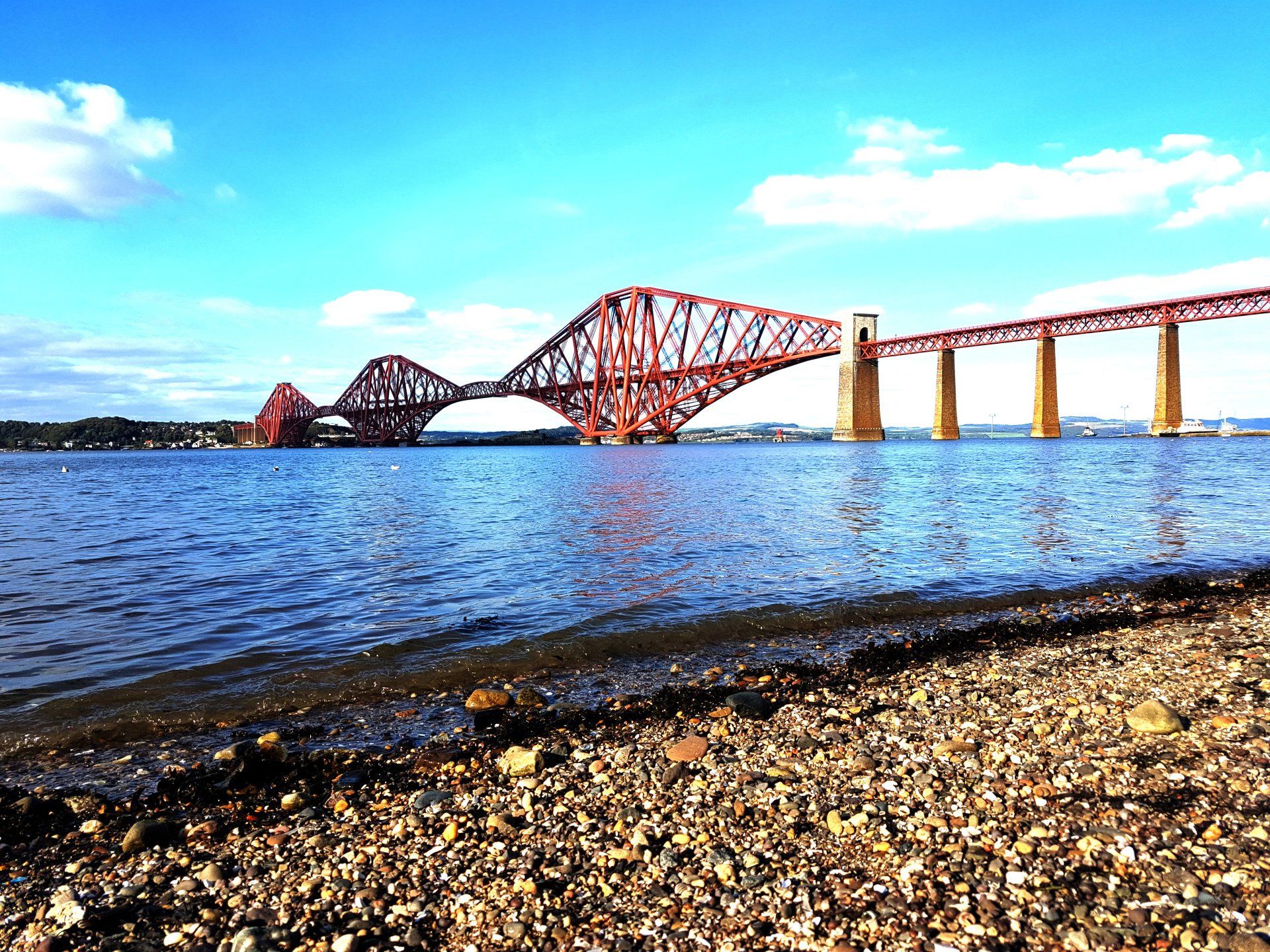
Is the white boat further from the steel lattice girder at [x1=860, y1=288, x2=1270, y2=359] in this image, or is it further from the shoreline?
the shoreline

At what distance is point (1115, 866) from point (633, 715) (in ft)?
11.2

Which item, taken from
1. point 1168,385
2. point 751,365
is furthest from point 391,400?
point 1168,385

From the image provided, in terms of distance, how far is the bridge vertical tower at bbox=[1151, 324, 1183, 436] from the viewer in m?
80.1

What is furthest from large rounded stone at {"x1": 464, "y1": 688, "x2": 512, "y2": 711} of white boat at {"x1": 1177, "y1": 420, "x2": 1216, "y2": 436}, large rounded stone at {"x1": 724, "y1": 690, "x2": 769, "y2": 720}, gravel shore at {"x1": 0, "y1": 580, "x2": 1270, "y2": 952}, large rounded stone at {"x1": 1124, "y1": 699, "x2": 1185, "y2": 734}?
white boat at {"x1": 1177, "y1": 420, "x2": 1216, "y2": 436}

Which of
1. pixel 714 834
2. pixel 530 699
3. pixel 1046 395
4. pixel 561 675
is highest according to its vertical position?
pixel 1046 395

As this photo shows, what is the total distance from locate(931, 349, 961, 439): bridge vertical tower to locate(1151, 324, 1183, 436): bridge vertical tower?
23358 mm

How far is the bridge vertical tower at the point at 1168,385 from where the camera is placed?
8012 centimetres

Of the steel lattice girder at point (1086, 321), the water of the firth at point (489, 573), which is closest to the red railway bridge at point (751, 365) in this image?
the steel lattice girder at point (1086, 321)

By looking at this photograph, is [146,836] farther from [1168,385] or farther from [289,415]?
[289,415]

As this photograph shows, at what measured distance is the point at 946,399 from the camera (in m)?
101

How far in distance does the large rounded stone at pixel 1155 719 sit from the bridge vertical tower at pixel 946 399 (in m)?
98.7

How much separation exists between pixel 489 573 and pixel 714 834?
382 inches

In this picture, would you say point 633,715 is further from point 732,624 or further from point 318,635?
point 318,635

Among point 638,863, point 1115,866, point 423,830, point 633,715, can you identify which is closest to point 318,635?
point 633,715
